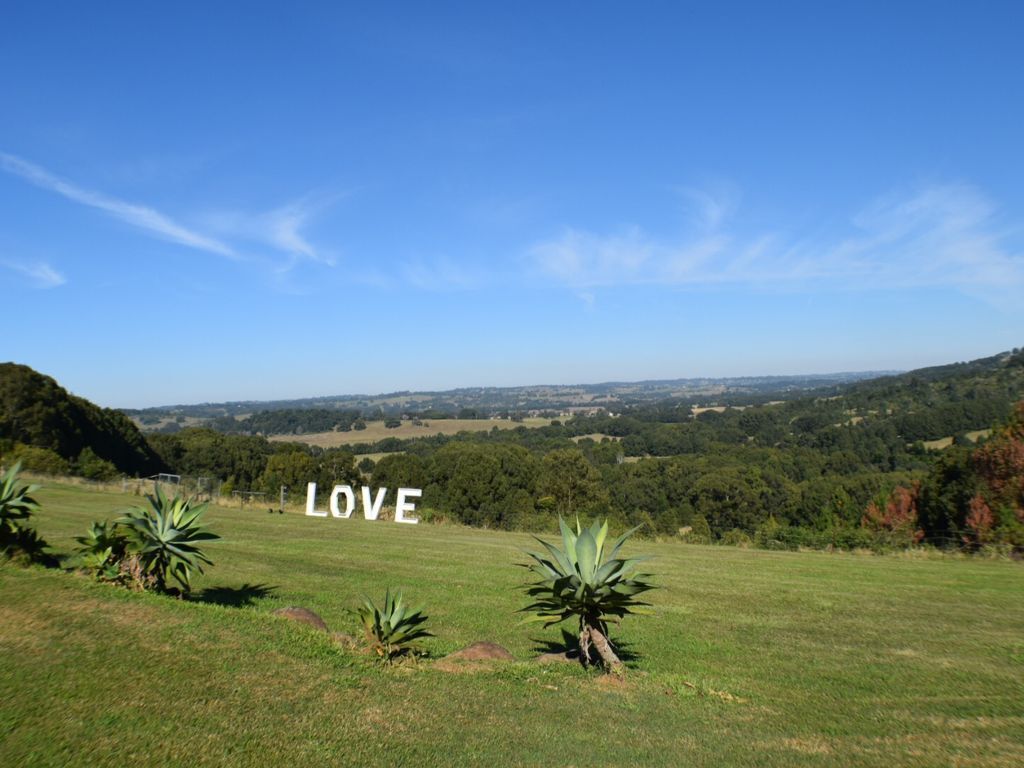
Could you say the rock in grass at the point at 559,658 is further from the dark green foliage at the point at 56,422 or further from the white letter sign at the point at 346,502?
the dark green foliage at the point at 56,422

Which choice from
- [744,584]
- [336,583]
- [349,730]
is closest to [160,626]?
[349,730]

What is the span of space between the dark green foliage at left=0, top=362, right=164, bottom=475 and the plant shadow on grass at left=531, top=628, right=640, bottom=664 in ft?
168

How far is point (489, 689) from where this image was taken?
7184 millimetres

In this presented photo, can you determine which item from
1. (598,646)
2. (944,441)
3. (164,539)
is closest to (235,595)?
(164,539)

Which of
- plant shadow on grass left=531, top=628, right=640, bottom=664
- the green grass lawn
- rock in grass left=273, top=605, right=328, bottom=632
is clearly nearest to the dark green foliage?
rock in grass left=273, top=605, right=328, bottom=632

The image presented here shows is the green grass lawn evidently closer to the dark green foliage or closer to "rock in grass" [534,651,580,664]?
"rock in grass" [534,651,580,664]

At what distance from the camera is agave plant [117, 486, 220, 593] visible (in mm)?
9625

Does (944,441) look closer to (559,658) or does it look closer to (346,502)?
(346,502)

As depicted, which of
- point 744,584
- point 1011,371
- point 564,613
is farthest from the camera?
point 1011,371

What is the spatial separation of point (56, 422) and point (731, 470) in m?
64.0

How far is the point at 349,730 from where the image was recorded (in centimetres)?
553

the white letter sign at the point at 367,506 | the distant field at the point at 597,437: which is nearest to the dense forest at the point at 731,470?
the distant field at the point at 597,437

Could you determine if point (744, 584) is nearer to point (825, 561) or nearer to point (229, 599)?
point (825, 561)

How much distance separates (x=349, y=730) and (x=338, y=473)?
2695 inches
